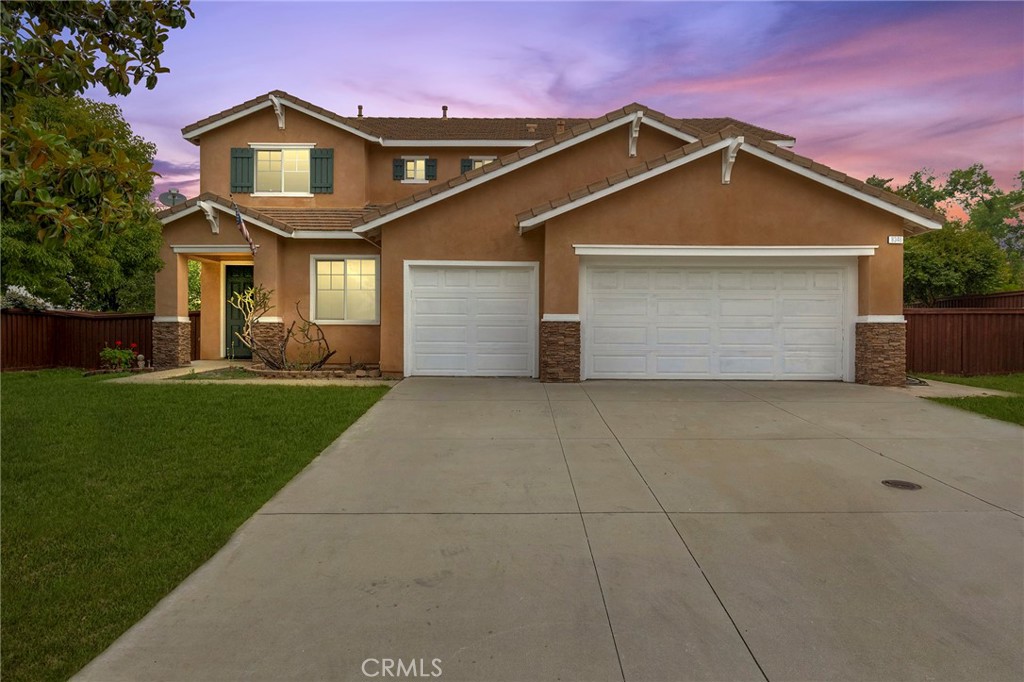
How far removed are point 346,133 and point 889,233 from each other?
1350 cm

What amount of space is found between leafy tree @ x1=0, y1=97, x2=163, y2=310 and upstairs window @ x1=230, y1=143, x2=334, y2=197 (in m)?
2.61

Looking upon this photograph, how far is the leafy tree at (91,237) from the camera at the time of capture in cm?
401

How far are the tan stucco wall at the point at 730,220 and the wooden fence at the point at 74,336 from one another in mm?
11056

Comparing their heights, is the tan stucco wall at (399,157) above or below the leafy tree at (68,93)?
above

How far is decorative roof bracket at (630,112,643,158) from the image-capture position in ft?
40.6

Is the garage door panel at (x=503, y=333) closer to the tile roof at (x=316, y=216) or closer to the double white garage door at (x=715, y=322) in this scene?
the double white garage door at (x=715, y=322)

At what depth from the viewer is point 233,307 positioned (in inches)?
610

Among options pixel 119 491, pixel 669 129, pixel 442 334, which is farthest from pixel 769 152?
pixel 119 491

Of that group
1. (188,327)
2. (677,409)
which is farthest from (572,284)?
(188,327)

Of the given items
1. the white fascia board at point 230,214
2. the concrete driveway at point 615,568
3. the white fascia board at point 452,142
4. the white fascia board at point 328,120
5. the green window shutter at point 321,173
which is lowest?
the concrete driveway at point 615,568

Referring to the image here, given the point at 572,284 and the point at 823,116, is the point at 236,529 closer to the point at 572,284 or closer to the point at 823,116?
the point at 572,284

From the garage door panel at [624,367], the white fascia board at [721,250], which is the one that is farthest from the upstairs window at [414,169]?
the garage door panel at [624,367]

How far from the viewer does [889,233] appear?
10.6m

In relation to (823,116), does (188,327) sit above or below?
below
